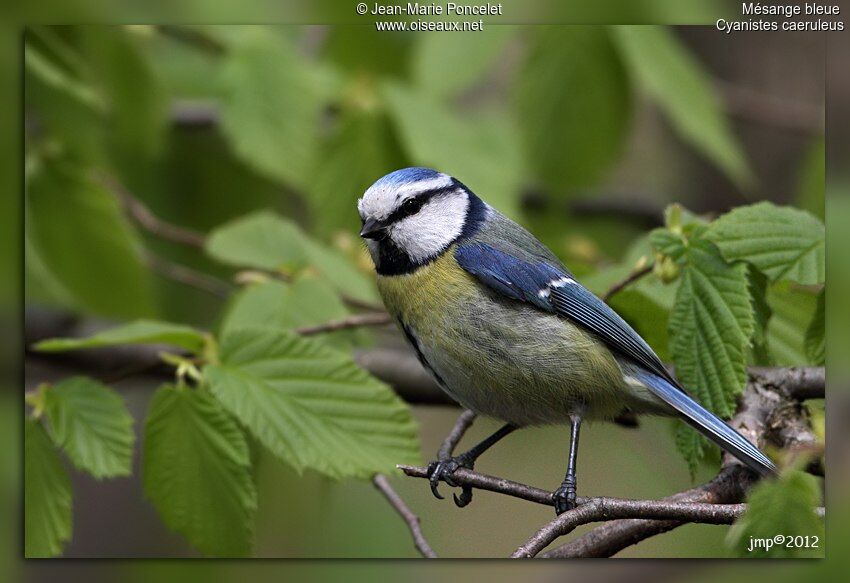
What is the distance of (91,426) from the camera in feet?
3.93

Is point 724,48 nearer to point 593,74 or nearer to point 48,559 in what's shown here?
point 593,74

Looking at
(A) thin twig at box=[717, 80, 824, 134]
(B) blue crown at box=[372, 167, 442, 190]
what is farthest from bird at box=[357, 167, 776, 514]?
(A) thin twig at box=[717, 80, 824, 134]

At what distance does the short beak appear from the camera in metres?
1.13

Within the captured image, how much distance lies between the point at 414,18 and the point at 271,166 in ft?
1.14

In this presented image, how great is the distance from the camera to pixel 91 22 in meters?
1.44

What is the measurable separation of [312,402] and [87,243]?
61 centimetres

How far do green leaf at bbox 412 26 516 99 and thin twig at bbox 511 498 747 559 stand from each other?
780mm

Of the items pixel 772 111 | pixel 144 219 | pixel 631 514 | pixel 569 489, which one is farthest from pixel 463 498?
pixel 772 111

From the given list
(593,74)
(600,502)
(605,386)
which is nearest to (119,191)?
(593,74)

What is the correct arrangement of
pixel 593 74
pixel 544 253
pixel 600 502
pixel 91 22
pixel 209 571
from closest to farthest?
pixel 600 502
pixel 209 571
pixel 544 253
pixel 91 22
pixel 593 74

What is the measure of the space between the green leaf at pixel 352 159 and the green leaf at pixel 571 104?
0.80ft

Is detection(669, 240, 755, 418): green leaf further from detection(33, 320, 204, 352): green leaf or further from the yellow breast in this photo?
detection(33, 320, 204, 352): green leaf

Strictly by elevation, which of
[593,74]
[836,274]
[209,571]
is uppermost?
[593,74]

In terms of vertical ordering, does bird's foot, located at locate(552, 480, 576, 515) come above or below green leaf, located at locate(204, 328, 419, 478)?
below
